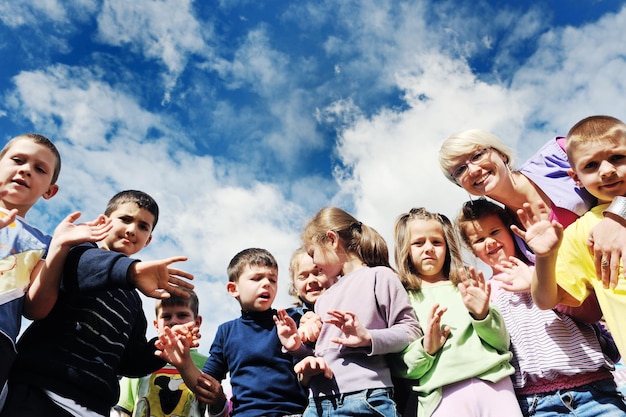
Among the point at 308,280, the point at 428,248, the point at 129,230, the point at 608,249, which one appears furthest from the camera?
the point at 308,280

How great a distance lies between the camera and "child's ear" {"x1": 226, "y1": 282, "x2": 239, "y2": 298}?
4.55 metres

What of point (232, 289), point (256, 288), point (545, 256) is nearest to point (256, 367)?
point (256, 288)

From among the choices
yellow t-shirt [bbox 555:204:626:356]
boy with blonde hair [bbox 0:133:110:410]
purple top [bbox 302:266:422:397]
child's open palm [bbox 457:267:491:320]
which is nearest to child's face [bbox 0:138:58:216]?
boy with blonde hair [bbox 0:133:110:410]

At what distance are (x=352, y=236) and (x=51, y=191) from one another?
95.1 inches

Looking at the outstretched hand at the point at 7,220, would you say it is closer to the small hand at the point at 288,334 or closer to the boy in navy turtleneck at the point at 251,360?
the boy in navy turtleneck at the point at 251,360

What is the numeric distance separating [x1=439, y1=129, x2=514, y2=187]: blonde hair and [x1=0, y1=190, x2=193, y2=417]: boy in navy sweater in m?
2.66

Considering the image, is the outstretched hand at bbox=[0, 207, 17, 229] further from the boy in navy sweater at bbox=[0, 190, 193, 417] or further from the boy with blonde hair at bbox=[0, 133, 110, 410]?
the boy in navy sweater at bbox=[0, 190, 193, 417]

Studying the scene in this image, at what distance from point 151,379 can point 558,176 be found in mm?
4081

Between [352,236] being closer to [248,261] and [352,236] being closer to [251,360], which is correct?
[248,261]

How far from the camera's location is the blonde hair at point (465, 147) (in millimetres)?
4328

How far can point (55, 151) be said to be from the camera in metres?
3.55

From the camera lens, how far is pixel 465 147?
4.32 metres

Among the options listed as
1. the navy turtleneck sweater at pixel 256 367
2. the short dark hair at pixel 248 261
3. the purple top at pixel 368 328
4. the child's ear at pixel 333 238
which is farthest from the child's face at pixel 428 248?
the short dark hair at pixel 248 261

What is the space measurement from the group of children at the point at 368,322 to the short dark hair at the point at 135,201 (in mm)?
18
